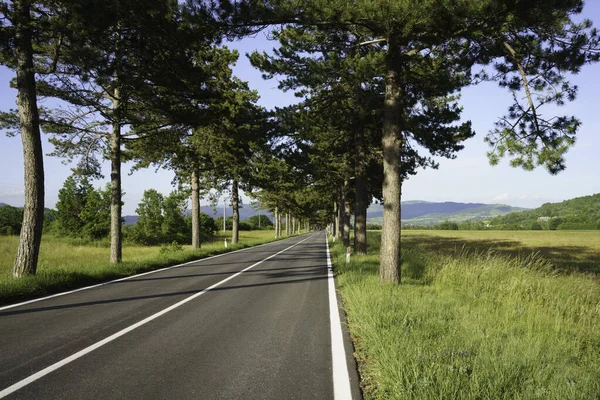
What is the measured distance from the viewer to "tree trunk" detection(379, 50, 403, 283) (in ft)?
26.6

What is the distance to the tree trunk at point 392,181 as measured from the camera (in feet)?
26.6

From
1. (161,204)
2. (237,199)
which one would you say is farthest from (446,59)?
(161,204)

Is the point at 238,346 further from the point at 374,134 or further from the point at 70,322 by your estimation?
the point at 374,134

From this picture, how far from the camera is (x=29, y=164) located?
9.15 meters

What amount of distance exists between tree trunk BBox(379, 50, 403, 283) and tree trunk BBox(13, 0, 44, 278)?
9.06 m

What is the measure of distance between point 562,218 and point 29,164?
127 metres

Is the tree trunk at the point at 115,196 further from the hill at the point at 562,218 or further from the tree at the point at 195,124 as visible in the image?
the hill at the point at 562,218

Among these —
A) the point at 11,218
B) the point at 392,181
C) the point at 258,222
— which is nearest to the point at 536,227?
the point at 258,222

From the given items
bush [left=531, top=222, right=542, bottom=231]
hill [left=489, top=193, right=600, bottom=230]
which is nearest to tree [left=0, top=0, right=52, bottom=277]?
hill [left=489, top=193, right=600, bottom=230]

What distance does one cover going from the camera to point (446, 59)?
9180 mm

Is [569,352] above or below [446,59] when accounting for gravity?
below

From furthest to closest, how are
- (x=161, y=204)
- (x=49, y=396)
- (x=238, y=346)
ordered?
1. (x=161, y=204)
2. (x=238, y=346)
3. (x=49, y=396)

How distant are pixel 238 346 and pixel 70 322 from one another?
3192 millimetres

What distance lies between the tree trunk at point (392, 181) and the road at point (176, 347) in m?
1.68
